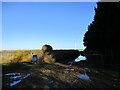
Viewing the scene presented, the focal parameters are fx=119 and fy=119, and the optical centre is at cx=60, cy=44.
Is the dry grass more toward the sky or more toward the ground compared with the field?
more toward the sky

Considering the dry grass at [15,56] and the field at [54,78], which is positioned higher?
the dry grass at [15,56]

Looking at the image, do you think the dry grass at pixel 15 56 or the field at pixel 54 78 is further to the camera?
the dry grass at pixel 15 56

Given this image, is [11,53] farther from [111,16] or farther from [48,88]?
[111,16]

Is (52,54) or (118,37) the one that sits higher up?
(118,37)

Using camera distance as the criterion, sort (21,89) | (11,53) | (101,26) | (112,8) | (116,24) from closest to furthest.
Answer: (21,89), (116,24), (112,8), (11,53), (101,26)

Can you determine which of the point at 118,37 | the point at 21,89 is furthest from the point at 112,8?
the point at 21,89

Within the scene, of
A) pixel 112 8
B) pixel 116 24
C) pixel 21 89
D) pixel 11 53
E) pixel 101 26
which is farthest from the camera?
pixel 101 26

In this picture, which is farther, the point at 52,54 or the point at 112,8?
the point at 52,54

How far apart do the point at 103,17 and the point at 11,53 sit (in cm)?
1075

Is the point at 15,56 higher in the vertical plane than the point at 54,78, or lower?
higher

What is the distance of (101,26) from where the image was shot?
13695 millimetres

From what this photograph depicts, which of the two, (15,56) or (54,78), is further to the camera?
(15,56)

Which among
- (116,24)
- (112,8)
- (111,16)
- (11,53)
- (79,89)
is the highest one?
(112,8)

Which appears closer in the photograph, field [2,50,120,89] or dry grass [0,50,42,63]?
field [2,50,120,89]
